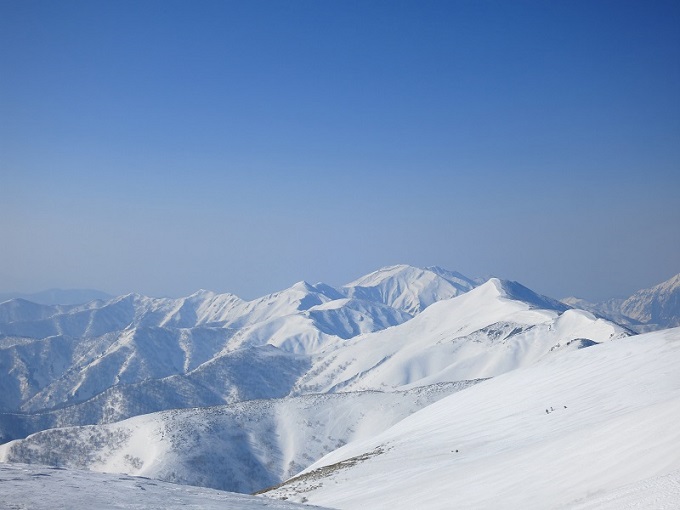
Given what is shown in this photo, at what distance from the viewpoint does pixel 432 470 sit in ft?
86.4

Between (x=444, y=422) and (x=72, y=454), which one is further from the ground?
(x=444, y=422)

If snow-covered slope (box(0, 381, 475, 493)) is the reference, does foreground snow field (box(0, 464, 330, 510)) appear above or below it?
above

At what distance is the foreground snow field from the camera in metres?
13.3

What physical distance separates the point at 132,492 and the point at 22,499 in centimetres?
344

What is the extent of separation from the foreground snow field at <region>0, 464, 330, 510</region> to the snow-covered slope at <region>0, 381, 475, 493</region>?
88.1m

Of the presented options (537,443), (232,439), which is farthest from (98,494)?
(232,439)

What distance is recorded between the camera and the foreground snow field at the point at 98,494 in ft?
43.7

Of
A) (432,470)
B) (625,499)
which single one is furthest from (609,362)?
(625,499)

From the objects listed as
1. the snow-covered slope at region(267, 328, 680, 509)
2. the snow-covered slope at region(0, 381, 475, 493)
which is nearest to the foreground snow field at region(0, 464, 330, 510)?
the snow-covered slope at region(267, 328, 680, 509)

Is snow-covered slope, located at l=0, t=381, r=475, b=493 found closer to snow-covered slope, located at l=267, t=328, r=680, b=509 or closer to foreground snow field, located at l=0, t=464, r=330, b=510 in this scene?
snow-covered slope, located at l=267, t=328, r=680, b=509

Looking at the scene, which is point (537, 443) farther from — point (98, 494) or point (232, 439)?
point (232, 439)

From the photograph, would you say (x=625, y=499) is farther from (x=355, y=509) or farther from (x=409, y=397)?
(x=409, y=397)

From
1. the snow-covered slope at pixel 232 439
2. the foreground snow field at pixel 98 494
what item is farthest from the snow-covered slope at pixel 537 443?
the snow-covered slope at pixel 232 439

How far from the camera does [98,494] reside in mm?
14820
